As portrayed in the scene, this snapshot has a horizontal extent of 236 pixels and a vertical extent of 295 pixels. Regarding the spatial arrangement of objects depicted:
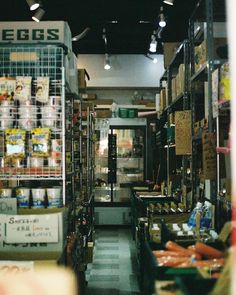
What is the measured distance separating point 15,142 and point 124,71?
7.42m

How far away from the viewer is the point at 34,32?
3855mm

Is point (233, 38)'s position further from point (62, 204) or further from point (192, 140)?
point (192, 140)

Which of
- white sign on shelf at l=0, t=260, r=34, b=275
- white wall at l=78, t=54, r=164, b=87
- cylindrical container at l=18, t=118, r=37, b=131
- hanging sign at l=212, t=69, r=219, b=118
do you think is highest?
white wall at l=78, t=54, r=164, b=87

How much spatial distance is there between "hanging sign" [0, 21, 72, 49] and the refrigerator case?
19.9 feet

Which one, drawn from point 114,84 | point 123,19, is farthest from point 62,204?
point 114,84

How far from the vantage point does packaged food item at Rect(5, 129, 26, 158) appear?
3379 mm

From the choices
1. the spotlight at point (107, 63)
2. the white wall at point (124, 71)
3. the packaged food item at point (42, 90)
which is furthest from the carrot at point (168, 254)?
the white wall at point (124, 71)

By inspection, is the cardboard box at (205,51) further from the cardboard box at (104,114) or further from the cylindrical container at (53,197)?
the cardboard box at (104,114)

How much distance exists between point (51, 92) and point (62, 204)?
0.95m

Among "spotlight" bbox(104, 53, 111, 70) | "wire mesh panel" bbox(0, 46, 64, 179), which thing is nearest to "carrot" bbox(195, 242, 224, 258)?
"wire mesh panel" bbox(0, 46, 64, 179)

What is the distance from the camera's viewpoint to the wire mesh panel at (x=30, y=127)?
338cm

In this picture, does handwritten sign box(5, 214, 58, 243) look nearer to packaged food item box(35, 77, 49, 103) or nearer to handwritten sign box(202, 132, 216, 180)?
packaged food item box(35, 77, 49, 103)

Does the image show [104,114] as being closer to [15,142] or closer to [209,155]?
[209,155]

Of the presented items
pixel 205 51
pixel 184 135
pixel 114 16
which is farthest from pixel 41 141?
pixel 114 16
